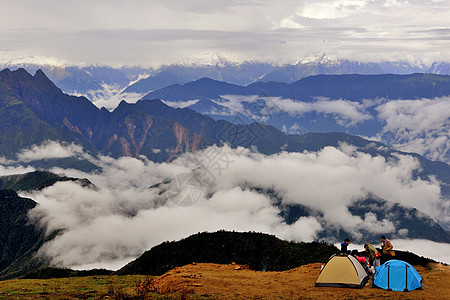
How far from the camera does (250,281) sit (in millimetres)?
44438

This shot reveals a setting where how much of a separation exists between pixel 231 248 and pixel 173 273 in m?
37.1

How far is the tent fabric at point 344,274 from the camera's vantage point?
40.1 m

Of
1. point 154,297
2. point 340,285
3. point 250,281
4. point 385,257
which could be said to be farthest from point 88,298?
point 385,257

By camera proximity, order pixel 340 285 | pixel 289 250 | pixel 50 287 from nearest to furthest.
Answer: pixel 340 285 < pixel 50 287 < pixel 289 250

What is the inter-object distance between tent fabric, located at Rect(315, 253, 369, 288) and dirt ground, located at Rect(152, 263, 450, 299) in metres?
0.79

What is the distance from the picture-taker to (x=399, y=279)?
38.7m

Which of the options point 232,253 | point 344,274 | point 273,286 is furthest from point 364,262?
point 232,253

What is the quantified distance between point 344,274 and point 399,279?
489 centimetres

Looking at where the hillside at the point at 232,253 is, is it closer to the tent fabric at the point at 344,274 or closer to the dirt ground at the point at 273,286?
the dirt ground at the point at 273,286

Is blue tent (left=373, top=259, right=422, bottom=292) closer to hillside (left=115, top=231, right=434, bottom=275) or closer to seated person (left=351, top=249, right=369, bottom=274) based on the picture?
seated person (left=351, top=249, right=369, bottom=274)

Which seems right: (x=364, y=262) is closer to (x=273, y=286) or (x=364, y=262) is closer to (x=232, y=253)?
(x=273, y=286)

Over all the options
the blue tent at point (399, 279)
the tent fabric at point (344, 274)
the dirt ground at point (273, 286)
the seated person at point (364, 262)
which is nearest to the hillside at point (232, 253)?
the dirt ground at point (273, 286)

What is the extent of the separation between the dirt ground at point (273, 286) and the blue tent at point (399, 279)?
Answer: 711mm

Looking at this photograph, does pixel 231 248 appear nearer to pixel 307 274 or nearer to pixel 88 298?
pixel 307 274
